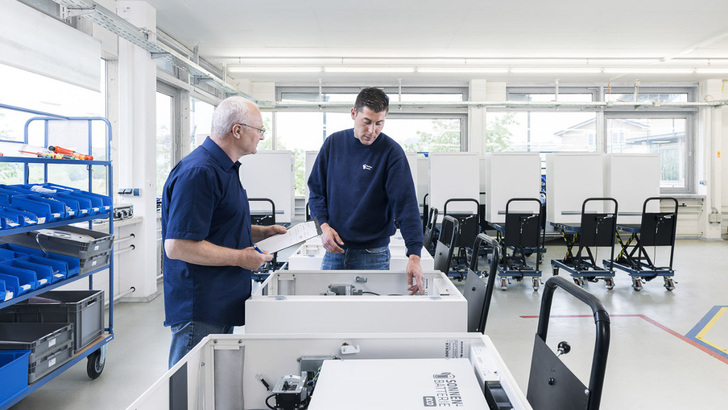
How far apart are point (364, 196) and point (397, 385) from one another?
3.90 ft

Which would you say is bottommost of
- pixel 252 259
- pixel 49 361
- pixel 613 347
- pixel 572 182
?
pixel 613 347

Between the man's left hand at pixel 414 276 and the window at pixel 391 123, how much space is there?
7.31 meters

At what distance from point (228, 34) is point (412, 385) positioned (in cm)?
620

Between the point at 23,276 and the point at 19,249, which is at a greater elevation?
the point at 19,249

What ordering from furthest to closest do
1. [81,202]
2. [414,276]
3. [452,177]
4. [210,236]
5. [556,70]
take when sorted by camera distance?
[556,70] < [452,177] < [81,202] < [414,276] < [210,236]

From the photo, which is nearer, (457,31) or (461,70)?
(457,31)

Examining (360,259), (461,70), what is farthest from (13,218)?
(461,70)

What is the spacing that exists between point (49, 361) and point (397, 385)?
2379mm

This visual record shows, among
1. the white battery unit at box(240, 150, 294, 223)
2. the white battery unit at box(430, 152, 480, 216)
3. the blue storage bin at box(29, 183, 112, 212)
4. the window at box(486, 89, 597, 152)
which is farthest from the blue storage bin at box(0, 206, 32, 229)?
the window at box(486, 89, 597, 152)

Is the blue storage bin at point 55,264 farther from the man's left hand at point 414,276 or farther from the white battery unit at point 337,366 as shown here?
the man's left hand at point 414,276

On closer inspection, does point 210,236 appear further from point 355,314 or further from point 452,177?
point 452,177

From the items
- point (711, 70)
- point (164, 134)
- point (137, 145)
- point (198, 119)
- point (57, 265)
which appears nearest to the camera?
point (57, 265)

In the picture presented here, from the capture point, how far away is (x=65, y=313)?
2.65 m

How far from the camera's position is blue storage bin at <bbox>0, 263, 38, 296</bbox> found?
2.31 metres
